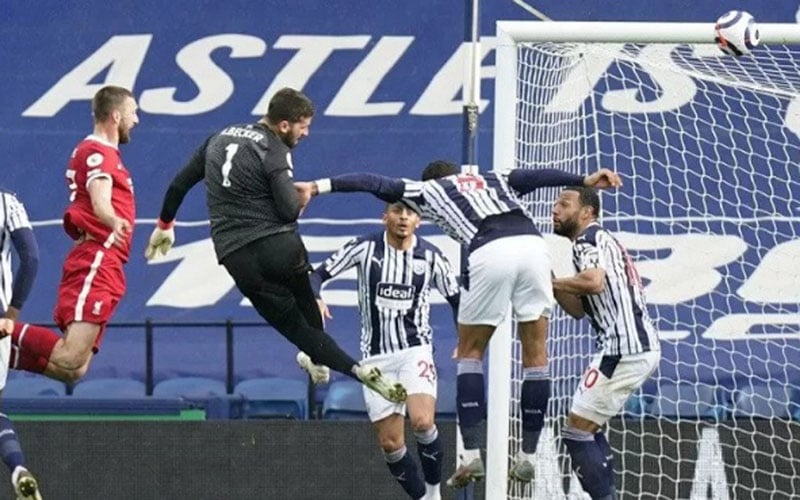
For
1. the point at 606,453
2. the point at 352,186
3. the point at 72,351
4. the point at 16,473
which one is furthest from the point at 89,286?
the point at 606,453

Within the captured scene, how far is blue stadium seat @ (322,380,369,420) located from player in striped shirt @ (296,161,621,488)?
3178 mm

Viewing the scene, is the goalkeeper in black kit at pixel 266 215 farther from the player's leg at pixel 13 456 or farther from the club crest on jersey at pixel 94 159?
the player's leg at pixel 13 456

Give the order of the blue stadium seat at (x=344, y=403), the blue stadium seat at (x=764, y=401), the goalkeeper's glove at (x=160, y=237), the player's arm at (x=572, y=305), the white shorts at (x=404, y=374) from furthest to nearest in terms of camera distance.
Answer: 1. the blue stadium seat at (x=344, y=403)
2. the blue stadium seat at (x=764, y=401)
3. the white shorts at (x=404, y=374)
4. the player's arm at (x=572, y=305)
5. the goalkeeper's glove at (x=160, y=237)

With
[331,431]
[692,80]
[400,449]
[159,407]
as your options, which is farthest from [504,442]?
[692,80]

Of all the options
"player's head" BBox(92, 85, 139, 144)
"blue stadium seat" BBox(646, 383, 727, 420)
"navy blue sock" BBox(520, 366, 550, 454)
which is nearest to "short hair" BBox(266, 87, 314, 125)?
"player's head" BBox(92, 85, 139, 144)

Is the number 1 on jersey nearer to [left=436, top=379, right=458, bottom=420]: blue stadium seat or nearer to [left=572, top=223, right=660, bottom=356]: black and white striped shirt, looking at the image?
[left=572, top=223, right=660, bottom=356]: black and white striped shirt

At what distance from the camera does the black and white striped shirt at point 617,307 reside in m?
9.95

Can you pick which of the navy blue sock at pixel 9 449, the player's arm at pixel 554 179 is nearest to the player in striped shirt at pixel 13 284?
the navy blue sock at pixel 9 449

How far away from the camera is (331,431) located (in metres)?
12.2

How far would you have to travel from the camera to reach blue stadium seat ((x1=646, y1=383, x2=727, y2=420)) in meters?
12.2

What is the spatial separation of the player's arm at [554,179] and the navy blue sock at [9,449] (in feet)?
8.93

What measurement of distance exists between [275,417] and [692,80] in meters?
3.58

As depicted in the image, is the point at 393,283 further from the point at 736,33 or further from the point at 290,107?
the point at 736,33

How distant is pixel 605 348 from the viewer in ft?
32.8
